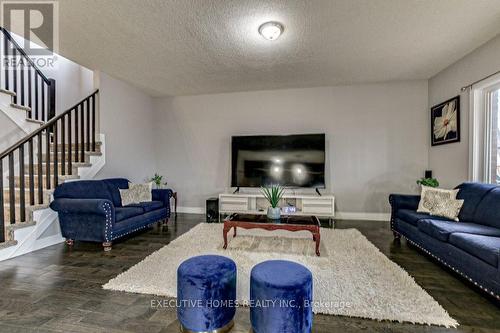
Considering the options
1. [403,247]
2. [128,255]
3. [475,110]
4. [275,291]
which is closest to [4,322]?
[128,255]

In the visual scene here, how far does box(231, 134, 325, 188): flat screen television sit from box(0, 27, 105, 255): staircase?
8.58 ft

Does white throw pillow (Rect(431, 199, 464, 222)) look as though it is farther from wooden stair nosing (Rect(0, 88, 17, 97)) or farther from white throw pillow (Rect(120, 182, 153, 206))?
wooden stair nosing (Rect(0, 88, 17, 97))

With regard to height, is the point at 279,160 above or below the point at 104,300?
above

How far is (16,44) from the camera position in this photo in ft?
12.8

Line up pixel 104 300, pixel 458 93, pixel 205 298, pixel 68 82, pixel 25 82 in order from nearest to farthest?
pixel 205 298, pixel 104 300, pixel 458 93, pixel 25 82, pixel 68 82

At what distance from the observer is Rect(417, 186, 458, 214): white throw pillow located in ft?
9.95

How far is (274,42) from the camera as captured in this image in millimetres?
3088

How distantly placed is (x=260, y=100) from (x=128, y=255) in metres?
3.88

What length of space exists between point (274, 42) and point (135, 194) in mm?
3251

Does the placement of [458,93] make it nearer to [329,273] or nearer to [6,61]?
[329,273]

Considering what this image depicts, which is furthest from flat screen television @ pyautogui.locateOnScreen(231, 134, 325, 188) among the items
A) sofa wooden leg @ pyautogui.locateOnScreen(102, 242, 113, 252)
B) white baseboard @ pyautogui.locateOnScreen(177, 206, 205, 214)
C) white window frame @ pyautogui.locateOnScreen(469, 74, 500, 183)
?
sofa wooden leg @ pyautogui.locateOnScreen(102, 242, 113, 252)

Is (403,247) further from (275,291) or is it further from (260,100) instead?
(260,100)

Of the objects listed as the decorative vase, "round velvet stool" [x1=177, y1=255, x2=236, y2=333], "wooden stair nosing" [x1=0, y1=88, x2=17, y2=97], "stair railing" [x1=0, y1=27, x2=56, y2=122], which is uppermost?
"stair railing" [x1=0, y1=27, x2=56, y2=122]

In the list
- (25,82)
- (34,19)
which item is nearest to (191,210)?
(25,82)
